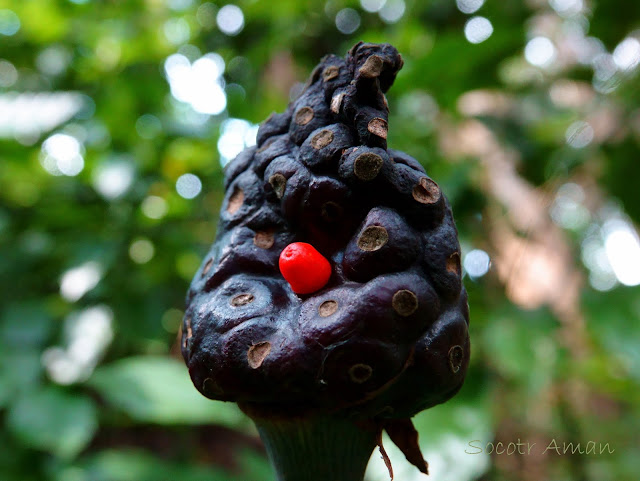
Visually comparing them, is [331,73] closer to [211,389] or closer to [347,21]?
[211,389]

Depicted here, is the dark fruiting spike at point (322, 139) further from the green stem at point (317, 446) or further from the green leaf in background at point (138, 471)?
the green leaf in background at point (138, 471)

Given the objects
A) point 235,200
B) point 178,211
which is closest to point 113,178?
point 178,211

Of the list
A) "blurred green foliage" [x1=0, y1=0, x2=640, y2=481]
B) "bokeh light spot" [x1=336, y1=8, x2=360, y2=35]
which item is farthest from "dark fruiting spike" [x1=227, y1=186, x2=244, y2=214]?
"bokeh light spot" [x1=336, y1=8, x2=360, y2=35]

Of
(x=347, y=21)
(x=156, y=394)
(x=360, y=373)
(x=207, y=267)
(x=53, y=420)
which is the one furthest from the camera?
(x=347, y=21)

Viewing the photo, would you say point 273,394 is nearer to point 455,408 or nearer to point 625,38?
point 455,408

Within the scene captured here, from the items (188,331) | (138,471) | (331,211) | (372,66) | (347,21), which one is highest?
(347,21)

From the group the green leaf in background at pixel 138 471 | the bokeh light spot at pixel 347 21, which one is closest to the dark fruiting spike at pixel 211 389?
the green leaf in background at pixel 138 471

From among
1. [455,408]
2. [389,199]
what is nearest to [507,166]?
[455,408]
